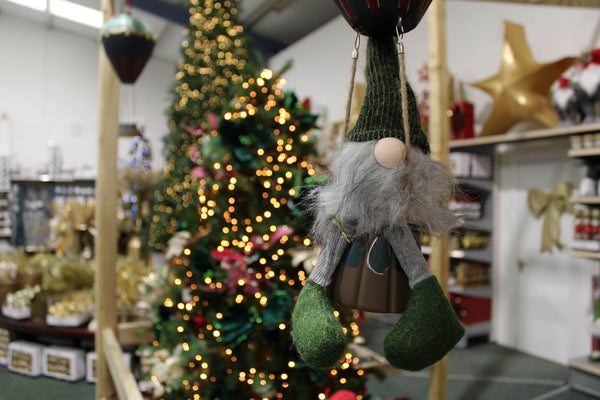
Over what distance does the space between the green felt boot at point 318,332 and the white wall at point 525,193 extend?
2.76 m

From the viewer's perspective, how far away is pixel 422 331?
47cm

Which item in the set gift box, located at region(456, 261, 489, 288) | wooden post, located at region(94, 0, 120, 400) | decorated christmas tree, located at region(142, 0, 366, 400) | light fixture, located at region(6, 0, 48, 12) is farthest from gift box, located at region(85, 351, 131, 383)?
gift box, located at region(456, 261, 489, 288)

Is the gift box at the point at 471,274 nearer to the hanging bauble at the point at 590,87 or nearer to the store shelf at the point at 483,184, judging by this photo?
the store shelf at the point at 483,184

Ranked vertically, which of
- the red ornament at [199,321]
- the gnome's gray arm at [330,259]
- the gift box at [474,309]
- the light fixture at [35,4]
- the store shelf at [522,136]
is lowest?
the gift box at [474,309]

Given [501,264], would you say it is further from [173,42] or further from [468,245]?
[173,42]

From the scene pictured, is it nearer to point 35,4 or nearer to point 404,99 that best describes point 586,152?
point 404,99

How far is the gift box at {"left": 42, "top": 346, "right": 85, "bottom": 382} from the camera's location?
3.38 m

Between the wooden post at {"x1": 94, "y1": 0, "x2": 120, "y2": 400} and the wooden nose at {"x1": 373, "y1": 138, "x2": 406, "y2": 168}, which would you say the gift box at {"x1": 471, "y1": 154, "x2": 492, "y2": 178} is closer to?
the wooden post at {"x1": 94, "y1": 0, "x2": 120, "y2": 400}

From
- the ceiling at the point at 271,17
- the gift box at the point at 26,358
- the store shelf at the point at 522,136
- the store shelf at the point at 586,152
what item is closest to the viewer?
the ceiling at the point at 271,17

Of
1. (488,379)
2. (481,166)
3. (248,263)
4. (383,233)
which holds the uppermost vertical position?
(481,166)

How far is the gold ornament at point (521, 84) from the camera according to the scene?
3492 millimetres

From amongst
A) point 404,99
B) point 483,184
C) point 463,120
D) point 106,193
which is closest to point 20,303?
point 106,193

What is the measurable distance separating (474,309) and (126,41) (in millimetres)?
3972

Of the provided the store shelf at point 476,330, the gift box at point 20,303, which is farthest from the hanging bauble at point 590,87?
the gift box at point 20,303
